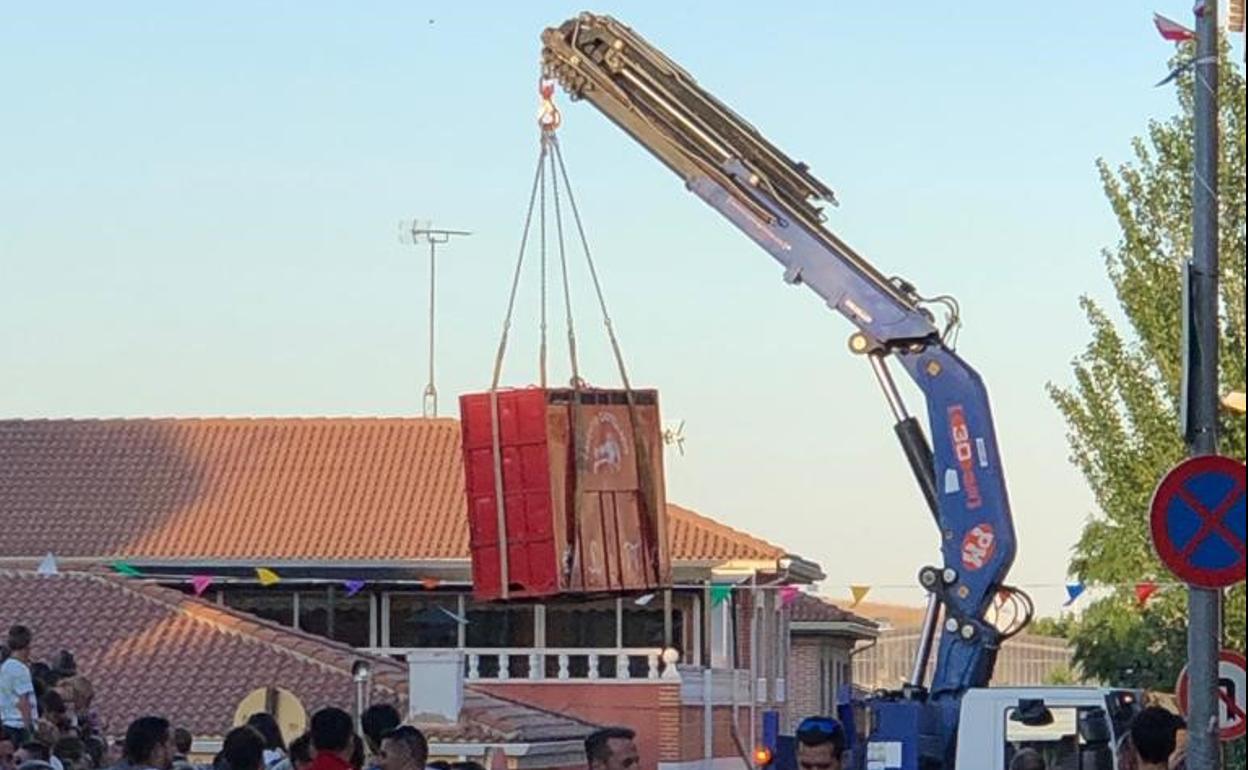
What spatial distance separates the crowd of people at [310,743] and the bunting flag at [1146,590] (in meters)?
21.8

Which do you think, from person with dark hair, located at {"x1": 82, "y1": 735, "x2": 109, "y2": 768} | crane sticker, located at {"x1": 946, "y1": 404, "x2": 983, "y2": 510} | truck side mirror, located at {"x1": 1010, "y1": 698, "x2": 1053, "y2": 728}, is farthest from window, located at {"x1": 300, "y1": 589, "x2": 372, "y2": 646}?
truck side mirror, located at {"x1": 1010, "y1": 698, "x2": 1053, "y2": 728}

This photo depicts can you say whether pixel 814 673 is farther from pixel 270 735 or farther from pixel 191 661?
pixel 270 735

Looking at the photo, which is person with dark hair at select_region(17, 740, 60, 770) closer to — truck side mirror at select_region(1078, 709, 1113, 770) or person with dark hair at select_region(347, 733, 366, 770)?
person with dark hair at select_region(347, 733, 366, 770)

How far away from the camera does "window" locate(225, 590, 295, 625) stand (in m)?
46.8

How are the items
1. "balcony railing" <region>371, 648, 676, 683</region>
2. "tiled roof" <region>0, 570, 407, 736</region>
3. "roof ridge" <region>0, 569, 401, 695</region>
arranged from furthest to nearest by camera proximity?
"balcony railing" <region>371, 648, 676, 683</region>
"roof ridge" <region>0, 569, 401, 695</region>
"tiled roof" <region>0, 570, 407, 736</region>

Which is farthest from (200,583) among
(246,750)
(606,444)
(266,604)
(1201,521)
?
(1201,521)

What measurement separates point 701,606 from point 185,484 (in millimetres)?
10283

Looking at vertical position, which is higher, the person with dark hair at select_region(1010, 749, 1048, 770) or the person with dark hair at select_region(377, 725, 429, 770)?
the person with dark hair at select_region(377, 725, 429, 770)

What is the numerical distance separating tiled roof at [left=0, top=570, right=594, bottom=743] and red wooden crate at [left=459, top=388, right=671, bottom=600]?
1485 cm

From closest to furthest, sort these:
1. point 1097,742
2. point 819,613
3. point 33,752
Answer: point 33,752
point 1097,742
point 819,613

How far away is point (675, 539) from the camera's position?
4744cm

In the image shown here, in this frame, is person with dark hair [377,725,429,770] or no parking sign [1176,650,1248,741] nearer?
person with dark hair [377,725,429,770]

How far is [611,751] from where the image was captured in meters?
11.1

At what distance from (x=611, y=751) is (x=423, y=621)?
3484cm
